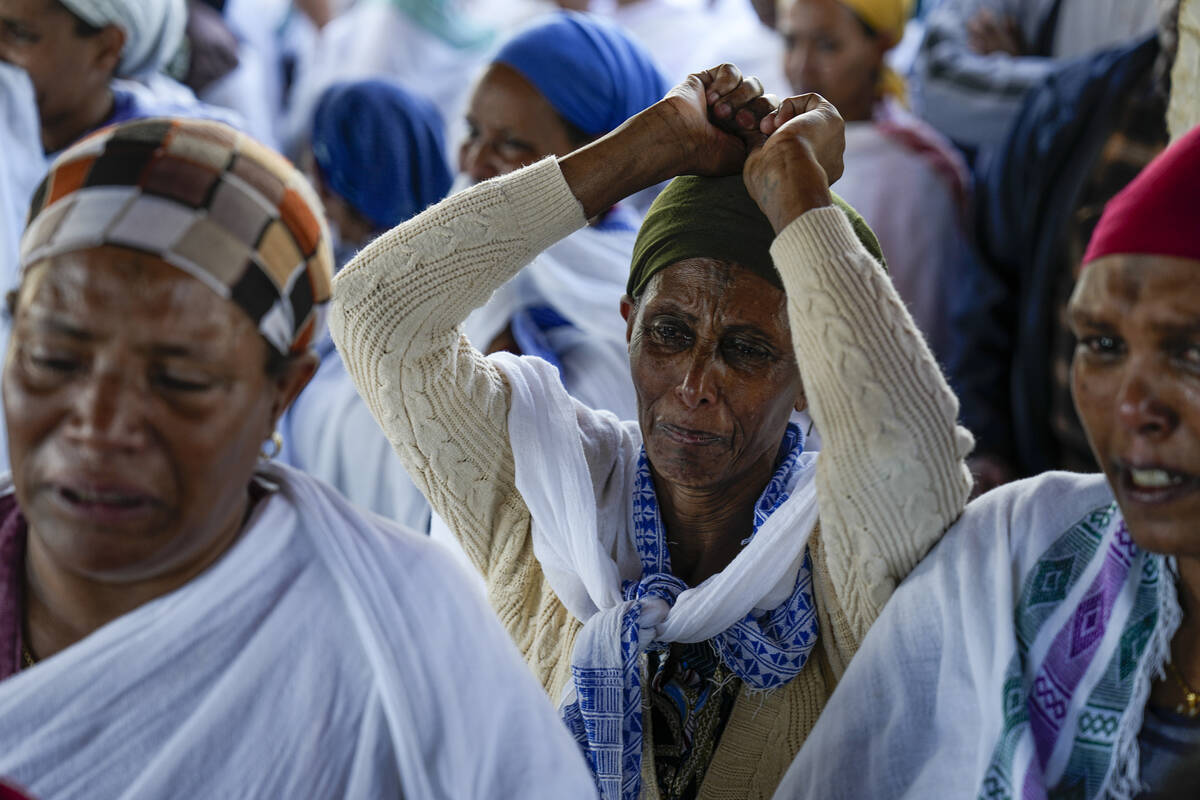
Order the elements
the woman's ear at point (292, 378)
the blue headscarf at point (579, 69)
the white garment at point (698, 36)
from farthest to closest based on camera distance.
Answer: the white garment at point (698, 36) < the blue headscarf at point (579, 69) < the woman's ear at point (292, 378)

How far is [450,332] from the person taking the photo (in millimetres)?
2107

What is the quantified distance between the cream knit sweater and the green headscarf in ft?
0.51

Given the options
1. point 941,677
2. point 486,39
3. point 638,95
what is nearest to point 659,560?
point 941,677

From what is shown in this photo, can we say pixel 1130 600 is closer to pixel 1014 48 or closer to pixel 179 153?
pixel 179 153

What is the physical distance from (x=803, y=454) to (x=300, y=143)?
168 inches

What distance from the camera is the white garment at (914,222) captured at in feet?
13.8

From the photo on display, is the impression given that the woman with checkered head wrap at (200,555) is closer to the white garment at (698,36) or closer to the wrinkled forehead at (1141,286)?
the wrinkled forehead at (1141,286)

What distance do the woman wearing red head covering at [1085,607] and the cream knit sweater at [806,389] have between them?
0.11m

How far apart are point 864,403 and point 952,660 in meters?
0.37

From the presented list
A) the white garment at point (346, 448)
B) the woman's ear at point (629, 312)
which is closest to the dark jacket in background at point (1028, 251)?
the white garment at point (346, 448)

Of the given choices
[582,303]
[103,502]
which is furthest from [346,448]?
[103,502]

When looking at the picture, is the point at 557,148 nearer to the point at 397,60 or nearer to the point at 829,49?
the point at 829,49

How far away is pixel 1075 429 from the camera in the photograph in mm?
3562

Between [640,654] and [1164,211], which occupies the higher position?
[1164,211]
